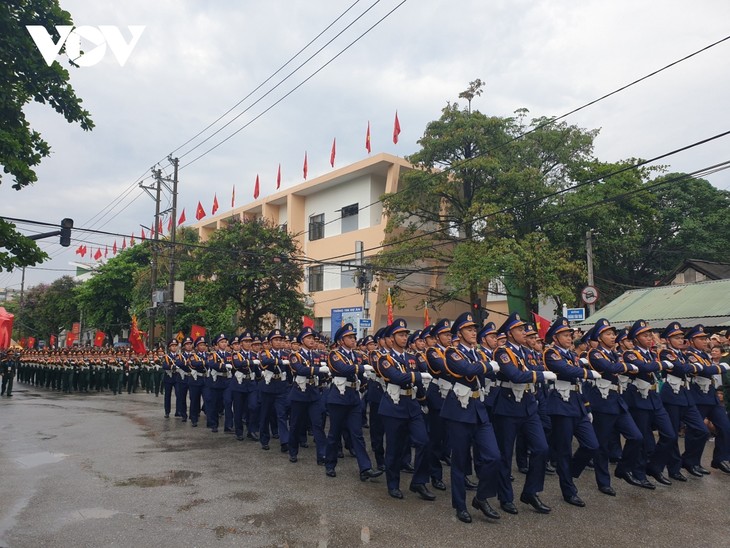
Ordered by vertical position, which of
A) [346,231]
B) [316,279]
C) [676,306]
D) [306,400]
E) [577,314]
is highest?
[346,231]

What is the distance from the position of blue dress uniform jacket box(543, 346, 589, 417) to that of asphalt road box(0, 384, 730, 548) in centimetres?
101

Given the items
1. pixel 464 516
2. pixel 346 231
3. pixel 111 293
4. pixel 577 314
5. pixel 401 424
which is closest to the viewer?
pixel 464 516

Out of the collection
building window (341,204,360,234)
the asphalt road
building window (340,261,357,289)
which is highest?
building window (341,204,360,234)

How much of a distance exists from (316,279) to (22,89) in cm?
2735

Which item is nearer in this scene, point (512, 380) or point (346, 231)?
point (512, 380)

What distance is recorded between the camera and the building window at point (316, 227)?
125 feet

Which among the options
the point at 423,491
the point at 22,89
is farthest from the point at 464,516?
the point at 22,89

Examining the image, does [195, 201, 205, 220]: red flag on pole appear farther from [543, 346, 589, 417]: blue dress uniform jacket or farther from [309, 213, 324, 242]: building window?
[543, 346, 589, 417]: blue dress uniform jacket

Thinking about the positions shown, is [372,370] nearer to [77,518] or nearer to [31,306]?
[77,518]

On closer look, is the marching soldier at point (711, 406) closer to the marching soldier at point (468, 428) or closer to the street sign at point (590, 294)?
the marching soldier at point (468, 428)

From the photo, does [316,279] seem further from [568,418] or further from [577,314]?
[568,418]

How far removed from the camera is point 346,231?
36.0 metres

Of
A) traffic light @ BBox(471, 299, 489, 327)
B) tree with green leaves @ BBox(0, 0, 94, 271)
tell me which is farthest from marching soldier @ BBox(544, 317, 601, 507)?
traffic light @ BBox(471, 299, 489, 327)

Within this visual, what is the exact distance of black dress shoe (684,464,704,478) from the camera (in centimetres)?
791
